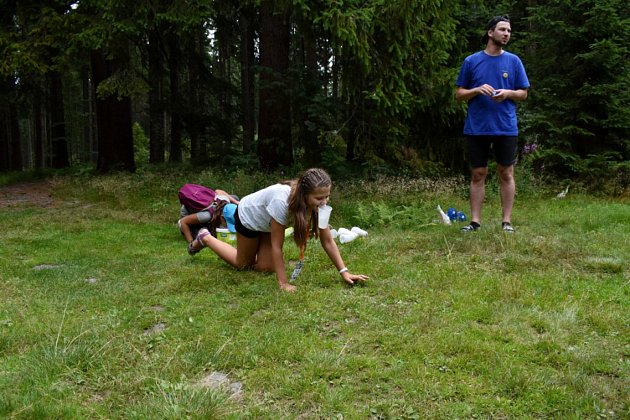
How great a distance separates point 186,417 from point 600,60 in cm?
917

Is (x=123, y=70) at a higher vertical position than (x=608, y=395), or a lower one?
higher

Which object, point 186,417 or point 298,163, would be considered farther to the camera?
point 298,163

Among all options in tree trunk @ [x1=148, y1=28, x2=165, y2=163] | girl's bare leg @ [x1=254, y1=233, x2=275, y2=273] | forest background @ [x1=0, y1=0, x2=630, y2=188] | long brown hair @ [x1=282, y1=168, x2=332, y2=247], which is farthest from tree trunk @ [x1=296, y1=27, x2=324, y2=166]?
long brown hair @ [x1=282, y1=168, x2=332, y2=247]

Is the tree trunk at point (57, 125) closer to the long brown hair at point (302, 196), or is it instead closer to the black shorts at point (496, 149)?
the black shorts at point (496, 149)

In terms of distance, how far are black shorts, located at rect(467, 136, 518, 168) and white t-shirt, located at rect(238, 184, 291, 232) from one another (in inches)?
90.4

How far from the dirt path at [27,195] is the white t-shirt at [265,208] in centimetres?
671

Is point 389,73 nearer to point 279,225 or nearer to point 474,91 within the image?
point 474,91

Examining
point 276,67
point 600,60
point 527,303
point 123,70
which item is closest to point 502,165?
point 527,303

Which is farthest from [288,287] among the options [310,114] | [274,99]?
[274,99]

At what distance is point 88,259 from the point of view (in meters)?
5.74

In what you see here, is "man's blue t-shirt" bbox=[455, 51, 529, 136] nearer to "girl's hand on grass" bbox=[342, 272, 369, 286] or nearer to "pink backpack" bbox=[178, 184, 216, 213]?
"girl's hand on grass" bbox=[342, 272, 369, 286]

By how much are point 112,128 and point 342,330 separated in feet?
38.1

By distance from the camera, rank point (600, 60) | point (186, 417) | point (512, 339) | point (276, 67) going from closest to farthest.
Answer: point (186, 417), point (512, 339), point (600, 60), point (276, 67)

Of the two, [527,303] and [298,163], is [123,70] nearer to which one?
[298,163]
